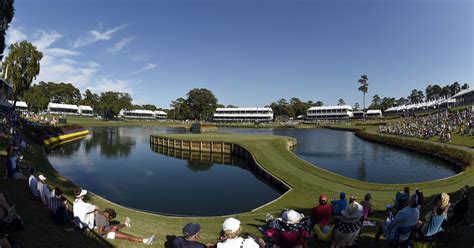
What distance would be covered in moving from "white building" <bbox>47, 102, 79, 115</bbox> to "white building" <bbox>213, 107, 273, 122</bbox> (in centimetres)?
7942

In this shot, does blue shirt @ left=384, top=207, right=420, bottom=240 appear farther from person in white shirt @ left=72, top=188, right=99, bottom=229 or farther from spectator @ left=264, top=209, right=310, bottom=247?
person in white shirt @ left=72, top=188, right=99, bottom=229

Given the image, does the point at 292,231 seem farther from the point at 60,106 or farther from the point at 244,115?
the point at 244,115

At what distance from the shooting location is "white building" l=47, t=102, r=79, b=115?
145 m

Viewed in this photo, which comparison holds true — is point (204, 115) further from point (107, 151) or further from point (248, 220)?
point (248, 220)

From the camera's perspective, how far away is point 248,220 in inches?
535

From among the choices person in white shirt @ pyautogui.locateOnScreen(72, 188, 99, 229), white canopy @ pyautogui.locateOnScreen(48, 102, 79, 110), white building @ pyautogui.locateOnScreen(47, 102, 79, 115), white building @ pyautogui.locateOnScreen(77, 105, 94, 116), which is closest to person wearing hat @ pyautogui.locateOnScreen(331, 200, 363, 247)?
person in white shirt @ pyautogui.locateOnScreen(72, 188, 99, 229)

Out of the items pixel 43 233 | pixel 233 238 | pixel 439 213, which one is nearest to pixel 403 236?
pixel 439 213

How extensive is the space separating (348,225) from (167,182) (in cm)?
2247

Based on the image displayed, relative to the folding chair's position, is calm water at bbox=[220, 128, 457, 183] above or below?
below

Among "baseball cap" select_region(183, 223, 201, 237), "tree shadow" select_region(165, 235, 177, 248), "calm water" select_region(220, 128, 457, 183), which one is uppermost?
"baseball cap" select_region(183, 223, 201, 237)

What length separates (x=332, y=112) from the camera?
17600 cm

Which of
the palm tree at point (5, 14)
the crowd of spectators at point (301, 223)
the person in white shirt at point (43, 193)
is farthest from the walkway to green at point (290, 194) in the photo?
the palm tree at point (5, 14)

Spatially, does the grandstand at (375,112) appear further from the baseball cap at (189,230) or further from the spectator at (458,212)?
the baseball cap at (189,230)

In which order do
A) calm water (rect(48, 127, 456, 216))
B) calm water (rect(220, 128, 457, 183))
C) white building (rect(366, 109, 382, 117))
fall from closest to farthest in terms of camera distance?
calm water (rect(48, 127, 456, 216)) < calm water (rect(220, 128, 457, 183)) < white building (rect(366, 109, 382, 117))
